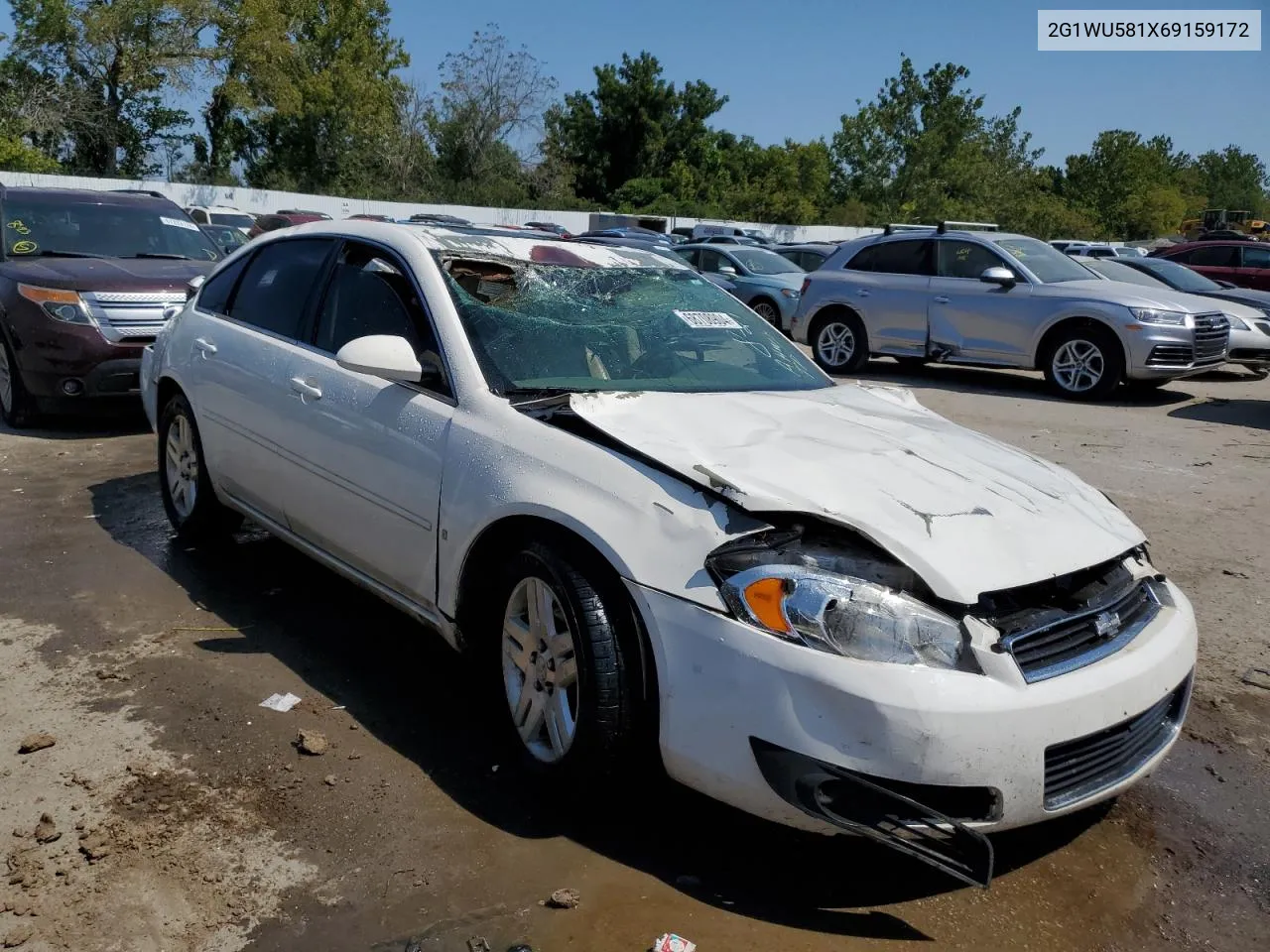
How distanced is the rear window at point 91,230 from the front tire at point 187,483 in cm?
398

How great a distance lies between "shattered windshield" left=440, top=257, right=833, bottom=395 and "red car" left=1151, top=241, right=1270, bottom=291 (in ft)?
56.8

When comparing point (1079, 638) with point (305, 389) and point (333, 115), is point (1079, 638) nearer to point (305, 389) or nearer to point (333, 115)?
point (305, 389)

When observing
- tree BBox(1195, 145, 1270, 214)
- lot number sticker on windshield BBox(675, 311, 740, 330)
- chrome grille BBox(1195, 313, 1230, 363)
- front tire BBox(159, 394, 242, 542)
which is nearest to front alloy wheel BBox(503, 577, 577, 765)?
lot number sticker on windshield BBox(675, 311, 740, 330)

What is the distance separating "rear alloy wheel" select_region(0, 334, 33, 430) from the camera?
8078mm

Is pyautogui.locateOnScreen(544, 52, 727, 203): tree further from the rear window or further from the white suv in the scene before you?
the rear window

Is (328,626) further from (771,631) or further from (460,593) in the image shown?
(771,631)

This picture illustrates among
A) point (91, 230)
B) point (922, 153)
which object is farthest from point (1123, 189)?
point (91, 230)

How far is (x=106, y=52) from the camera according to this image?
43094 millimetres

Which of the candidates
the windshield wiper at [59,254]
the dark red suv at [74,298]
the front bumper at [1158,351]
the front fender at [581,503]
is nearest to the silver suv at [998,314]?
the front bumper at [1158,351]

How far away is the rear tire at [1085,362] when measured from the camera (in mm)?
11430

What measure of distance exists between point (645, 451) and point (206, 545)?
3340mm

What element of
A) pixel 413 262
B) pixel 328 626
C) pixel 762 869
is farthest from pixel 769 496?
pixel 328 626

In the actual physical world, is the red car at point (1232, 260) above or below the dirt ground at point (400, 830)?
above

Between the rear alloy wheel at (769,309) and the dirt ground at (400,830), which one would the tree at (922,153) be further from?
the dirt ground at (400,830)
